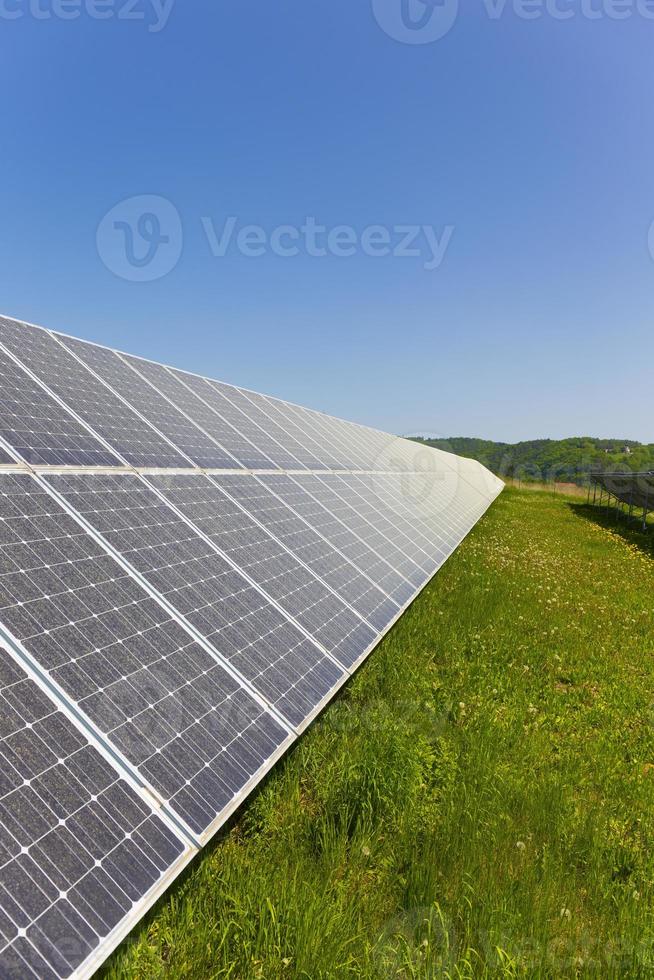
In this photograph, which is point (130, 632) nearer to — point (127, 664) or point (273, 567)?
point (127, 664)

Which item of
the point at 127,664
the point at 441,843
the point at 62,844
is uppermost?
the point at 127,664

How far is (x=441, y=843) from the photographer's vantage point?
4.36 meters

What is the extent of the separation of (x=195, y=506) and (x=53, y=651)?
126 inches

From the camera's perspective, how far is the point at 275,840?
423 centimetres

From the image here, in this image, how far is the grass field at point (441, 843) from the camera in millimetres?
3379

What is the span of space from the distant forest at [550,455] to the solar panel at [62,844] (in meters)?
63.5

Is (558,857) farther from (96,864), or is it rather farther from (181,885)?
(96,864)

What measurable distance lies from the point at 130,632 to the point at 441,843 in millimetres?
2992

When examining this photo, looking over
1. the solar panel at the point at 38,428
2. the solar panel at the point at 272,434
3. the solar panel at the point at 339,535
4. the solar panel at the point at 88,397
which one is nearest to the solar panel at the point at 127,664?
the solar panel at the point at 38,428

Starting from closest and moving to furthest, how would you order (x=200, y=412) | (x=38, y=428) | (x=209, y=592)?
(x=209, y=592)
(x=38, y=428)
(x=200, y=412)

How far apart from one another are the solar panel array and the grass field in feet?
2.72

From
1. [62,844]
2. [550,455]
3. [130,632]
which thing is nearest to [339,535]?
[130,632]

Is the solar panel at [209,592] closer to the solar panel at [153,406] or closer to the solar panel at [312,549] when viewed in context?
the solar panel at [312,549]

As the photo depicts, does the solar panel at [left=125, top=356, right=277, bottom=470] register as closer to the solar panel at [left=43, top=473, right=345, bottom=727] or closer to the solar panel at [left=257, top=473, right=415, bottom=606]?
the solar panel at [left=257, top=473, right=415, bottom=606]
